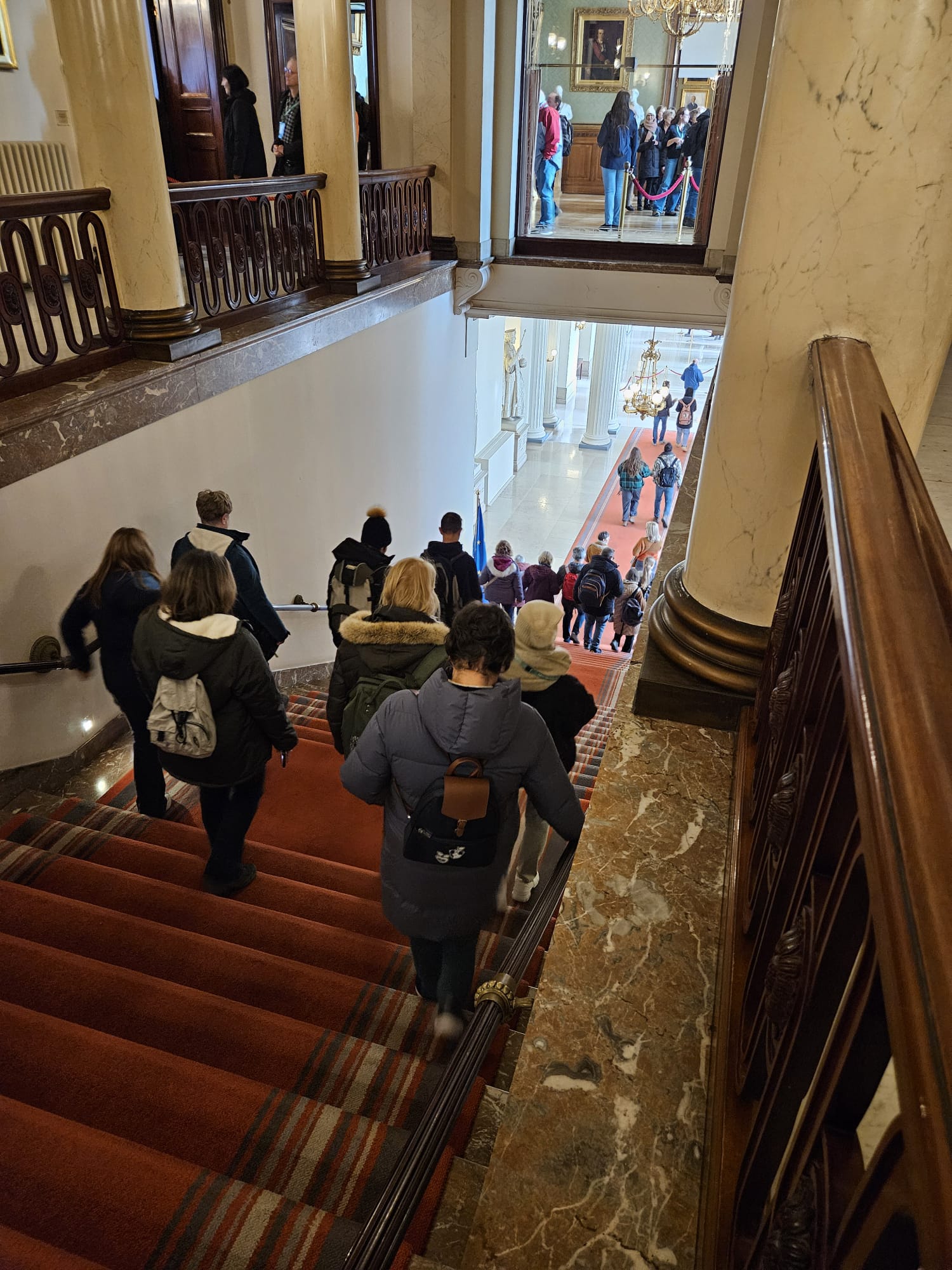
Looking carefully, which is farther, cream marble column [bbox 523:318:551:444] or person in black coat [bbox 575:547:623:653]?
cream marble column [bbox 523:318:551:444]

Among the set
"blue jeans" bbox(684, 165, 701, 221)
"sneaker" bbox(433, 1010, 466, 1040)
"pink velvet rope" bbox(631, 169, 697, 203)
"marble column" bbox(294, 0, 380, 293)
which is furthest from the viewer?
"blue jeans" bbox(684, 165, 701, 221)

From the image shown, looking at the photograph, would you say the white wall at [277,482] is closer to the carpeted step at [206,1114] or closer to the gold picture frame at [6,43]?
the carpeted step at [206,1114]

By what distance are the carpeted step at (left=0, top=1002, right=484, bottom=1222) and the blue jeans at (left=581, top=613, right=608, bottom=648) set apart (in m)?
7.62

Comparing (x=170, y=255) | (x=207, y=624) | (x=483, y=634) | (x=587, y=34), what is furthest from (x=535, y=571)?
(x=587, y=34)

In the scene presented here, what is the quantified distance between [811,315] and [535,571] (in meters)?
6.68

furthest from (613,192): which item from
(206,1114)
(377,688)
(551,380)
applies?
(206,1114)

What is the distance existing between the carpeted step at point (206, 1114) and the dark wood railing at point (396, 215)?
22.6ft

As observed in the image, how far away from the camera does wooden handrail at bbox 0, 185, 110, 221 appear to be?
3.82 meters

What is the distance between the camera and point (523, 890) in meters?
3.46

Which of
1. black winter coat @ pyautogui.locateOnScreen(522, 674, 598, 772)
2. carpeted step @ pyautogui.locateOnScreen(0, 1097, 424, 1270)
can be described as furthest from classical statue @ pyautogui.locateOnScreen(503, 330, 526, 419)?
carpeted step @ pyautogui.locateOnScreen(0, 1097, 424, 1270)

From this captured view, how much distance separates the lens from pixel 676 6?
9.30 m

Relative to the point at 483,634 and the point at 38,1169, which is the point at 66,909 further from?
the point at 483,634

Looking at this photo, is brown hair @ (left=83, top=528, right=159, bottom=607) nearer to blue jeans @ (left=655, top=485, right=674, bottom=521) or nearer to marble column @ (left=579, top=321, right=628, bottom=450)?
blue jeans @ (left=655, top=485, right=674, bottom=521)

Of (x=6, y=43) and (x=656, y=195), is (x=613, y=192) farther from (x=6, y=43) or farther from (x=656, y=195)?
(x=6, y=43)
